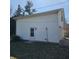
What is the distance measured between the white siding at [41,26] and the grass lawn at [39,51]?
3.5 inches

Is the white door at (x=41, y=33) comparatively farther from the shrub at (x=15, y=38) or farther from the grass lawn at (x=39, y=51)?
the shrub at (x=15, y=38)

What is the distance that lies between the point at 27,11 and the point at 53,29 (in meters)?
0.45

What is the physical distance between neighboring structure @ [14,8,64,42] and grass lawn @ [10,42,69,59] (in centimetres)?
9

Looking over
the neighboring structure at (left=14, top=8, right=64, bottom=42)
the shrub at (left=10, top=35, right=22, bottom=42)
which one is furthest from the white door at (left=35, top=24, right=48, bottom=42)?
the shrub at (left=10, top=35, right=22, bottom=42)

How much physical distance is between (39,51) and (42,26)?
36cm

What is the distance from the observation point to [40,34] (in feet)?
8.57

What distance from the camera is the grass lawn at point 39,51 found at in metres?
2.54

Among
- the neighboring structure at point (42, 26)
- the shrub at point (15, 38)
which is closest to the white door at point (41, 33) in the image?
the neighboring structure at point (42, 26)

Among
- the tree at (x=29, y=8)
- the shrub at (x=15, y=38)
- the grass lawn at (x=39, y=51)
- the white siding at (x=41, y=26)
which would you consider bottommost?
the grass lawn at (x=39, y=51)

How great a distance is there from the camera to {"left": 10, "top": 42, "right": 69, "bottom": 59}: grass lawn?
2545 millimetres

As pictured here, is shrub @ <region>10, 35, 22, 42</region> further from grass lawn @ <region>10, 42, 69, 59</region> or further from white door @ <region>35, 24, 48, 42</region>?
white door @ <region>35, 24, 48, 42</region>

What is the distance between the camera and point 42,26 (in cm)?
262
